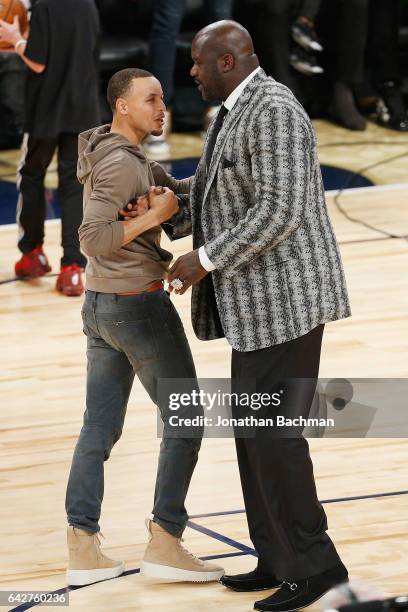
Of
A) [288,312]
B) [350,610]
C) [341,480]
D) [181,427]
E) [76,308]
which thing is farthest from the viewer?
[76,308]

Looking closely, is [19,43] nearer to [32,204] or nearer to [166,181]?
[32,204]

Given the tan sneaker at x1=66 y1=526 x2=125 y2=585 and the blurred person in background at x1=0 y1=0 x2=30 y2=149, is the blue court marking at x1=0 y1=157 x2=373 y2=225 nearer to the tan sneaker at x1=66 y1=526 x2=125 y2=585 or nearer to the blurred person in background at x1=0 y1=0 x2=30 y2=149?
the blurred person in background at x1=0 y1=0 x2=30 y2=149

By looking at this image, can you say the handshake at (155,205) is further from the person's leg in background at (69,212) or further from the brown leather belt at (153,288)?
the person's leg in background at (69,212)

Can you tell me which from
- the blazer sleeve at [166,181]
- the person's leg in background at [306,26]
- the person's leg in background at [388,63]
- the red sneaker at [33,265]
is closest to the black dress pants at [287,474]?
the blazer sleeve at [166,181]

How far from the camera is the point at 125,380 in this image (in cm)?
371

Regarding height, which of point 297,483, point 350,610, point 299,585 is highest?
point 350,610

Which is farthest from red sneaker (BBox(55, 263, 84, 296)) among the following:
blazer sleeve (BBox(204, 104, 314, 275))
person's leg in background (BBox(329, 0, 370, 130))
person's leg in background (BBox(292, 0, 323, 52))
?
person's leg in background (BBox(329, 0, 370, 130))

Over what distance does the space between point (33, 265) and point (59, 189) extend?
50 cm

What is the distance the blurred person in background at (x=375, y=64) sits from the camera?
393 inches

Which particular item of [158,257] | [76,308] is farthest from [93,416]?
[76,308]

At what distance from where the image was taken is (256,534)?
11.9 feet

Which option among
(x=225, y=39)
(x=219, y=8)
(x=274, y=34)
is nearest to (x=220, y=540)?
(x=225, y=39)

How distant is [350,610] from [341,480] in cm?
250

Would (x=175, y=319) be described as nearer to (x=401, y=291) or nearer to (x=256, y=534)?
(x=256, y=534)
